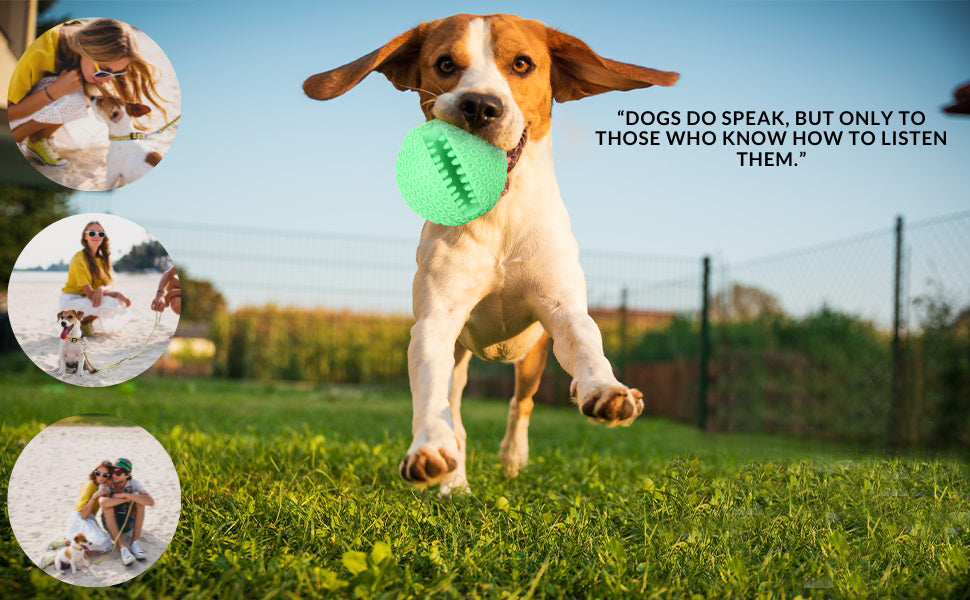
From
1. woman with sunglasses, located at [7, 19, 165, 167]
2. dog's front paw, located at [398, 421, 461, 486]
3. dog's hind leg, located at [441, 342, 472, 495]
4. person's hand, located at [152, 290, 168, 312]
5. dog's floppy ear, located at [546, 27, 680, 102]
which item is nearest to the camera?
dog's front paw, located at [398, 421, 461, 486]

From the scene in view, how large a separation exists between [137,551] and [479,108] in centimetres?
170

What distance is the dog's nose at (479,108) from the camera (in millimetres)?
2562

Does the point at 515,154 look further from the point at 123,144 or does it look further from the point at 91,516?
the point at 91,516

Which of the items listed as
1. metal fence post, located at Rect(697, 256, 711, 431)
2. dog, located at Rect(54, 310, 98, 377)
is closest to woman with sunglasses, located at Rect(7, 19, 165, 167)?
dog, located at Rect(54, 310, 98, 377)

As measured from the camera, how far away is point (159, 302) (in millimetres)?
2494

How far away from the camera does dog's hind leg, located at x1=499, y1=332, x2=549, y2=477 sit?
394cm

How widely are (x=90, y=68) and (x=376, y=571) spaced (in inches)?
76.1

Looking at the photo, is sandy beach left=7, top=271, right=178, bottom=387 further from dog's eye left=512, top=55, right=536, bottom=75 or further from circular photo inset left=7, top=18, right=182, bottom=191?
dog's eye left=512, top=55, right=536, bottom=75

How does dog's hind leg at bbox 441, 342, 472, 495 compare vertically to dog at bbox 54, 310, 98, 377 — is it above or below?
below

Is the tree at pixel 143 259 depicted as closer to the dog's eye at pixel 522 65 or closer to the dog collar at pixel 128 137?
the dog collar at pixel 128 137

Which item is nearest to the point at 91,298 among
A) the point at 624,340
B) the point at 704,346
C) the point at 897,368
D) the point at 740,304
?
the point at 897,368

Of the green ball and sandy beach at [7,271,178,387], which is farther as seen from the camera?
the green ball

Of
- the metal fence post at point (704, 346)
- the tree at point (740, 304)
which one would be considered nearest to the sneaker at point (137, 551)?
the metal fence post at point (704, 346)

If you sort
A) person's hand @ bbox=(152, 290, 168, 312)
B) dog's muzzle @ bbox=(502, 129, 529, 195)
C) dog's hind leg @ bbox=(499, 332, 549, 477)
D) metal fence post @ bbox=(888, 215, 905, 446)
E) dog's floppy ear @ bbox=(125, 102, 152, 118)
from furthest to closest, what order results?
metal fence post @ bbox=(888, 215, 905, 446), dog's hind leg @ bbox=(499, 332, 549, 477), dog's muzzle @ bbox=(502, 129, 529, 195), dog's floppy ear @ bbox=(125, 102, 152, 118), person's hand @ bbox=(152, 290, 168, 312)
